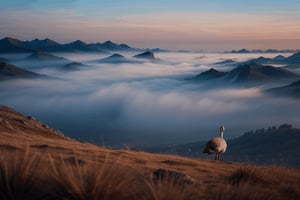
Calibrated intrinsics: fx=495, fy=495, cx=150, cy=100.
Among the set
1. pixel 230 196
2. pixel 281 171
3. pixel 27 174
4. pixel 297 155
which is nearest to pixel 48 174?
pixel 27 174

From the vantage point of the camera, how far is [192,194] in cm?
775

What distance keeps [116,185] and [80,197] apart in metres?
0.54

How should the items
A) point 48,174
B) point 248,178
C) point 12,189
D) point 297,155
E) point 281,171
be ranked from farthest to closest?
point 297,155, point 281,171, point 248,178, point 48,174, point 12,189

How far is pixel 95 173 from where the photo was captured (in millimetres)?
7266

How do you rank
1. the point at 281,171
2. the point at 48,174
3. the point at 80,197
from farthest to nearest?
the point at 281,171 → the point at 48,174 → the point at 80,197

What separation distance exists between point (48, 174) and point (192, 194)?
8.01ft

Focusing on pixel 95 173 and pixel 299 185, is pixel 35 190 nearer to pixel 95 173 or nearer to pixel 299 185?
pixel 95 173

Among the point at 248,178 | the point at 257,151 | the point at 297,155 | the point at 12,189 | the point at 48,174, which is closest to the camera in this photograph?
the point at 12,189

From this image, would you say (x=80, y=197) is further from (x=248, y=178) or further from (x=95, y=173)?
(x=248, y=178)

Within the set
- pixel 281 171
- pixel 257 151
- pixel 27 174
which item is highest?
pixel 27 174

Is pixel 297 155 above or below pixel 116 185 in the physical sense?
below

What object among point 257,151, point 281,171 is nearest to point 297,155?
point 257,151

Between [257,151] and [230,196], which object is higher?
[230,196]

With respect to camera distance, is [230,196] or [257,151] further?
[257,151]
